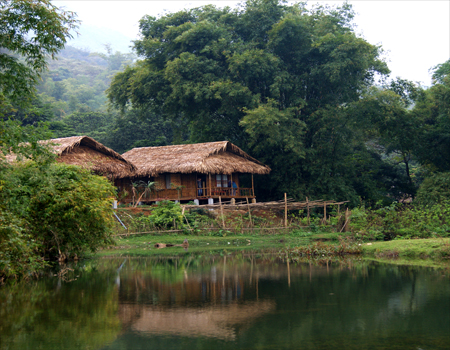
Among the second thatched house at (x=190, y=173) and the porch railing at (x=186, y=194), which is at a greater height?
the second thatched house at (x=190, y=173)

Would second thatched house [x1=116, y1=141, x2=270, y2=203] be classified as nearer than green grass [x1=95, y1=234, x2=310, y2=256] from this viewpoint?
No

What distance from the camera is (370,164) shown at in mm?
33250

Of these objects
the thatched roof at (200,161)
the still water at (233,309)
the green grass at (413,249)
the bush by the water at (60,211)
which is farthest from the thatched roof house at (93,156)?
the green grass at (413,249)

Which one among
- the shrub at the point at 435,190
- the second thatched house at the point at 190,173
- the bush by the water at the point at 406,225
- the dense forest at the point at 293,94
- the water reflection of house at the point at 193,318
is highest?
the dense forest at the point at 293,94

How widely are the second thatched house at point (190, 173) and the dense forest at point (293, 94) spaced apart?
69.0 inches

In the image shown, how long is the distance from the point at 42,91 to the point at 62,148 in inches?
2209

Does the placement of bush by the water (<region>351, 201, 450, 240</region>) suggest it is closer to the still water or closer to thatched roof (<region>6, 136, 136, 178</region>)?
the still water

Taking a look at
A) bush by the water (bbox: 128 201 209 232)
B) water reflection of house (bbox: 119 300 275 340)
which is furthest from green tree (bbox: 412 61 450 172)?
water reflection of house (bbox: 119 300 275 340)

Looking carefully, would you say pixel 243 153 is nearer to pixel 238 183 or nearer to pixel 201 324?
pixel 238 183

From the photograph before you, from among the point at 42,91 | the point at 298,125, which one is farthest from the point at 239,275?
the point at 42,91

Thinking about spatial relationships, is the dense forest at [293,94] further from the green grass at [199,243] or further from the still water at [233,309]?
the still water at [233,309]

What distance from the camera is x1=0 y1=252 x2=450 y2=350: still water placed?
Result: 6539 millimetres

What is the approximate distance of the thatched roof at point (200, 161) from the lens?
90.0 feet

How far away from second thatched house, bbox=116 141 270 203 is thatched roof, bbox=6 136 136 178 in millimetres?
1550
